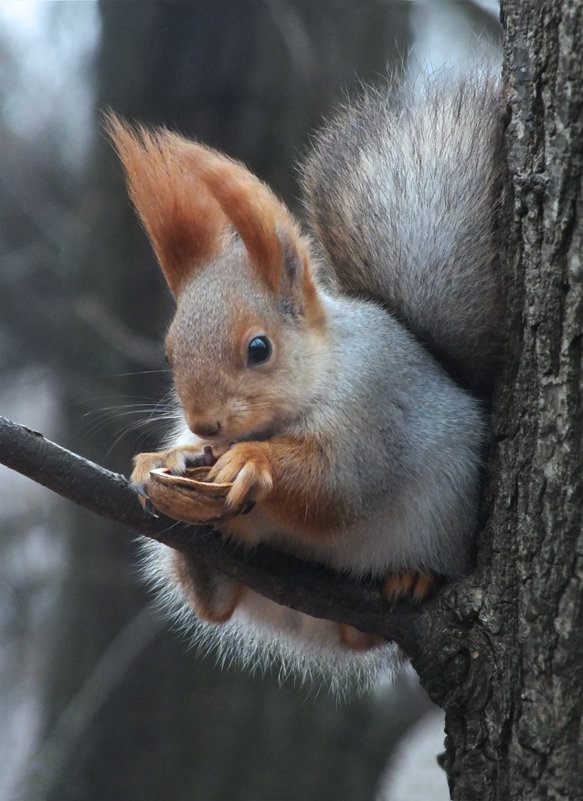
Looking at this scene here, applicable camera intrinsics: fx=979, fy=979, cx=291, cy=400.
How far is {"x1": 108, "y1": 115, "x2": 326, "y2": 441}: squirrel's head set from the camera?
4.09 ft

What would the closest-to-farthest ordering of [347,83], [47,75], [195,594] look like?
[195,594] < [347,83] < [47,75]

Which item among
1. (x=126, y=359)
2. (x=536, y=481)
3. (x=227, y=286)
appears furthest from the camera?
(x=126, y=359)

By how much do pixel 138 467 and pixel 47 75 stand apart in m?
1.94

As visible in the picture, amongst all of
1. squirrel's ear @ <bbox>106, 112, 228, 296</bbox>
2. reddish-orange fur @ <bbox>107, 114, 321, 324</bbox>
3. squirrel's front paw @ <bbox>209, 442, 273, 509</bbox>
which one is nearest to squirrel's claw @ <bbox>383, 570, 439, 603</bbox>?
squirrel's front paw @ <bbox>209, 442, 273, 509</bbox>

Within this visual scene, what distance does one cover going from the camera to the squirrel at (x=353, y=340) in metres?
1.26

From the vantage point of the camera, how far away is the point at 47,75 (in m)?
2.81

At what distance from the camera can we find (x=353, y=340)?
1354mm

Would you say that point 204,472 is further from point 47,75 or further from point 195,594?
point 47,75

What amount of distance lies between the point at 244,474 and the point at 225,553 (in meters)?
0.15

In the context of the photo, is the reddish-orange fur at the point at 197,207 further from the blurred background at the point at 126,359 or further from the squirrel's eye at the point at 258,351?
the blurred background at the point at 126,359

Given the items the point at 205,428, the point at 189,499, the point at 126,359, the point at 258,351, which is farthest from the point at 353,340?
the point at 126,359

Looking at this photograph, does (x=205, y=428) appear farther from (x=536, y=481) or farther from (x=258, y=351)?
(x=536, y=481)

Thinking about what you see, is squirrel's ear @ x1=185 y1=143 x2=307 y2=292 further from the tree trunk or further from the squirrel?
the tree trunk

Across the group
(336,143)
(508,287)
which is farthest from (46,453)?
(336,143)
